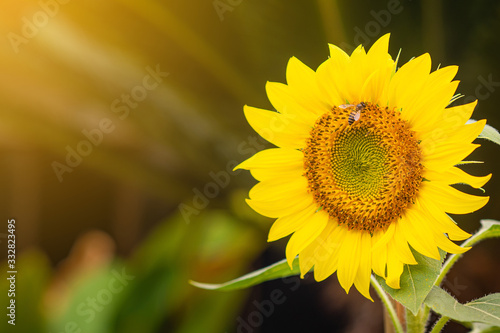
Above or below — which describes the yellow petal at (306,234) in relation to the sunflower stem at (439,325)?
above

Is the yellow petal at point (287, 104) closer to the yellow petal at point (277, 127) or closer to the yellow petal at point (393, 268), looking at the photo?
the yellow petal at point (277, 127)

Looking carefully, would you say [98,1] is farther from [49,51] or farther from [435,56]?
[435,56]

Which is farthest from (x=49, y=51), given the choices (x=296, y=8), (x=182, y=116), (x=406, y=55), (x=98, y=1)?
(x=406, y=55)

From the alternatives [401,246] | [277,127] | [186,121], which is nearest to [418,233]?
[401,246]

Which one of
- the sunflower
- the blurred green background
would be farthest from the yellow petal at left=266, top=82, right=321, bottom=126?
the blurred green background

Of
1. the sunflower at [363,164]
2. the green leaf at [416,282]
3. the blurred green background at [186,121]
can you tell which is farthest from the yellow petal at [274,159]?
the blurred green background at [186,121]

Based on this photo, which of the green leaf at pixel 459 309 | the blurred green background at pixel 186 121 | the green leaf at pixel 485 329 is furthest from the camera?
the blurred green background at pixel 186 121
